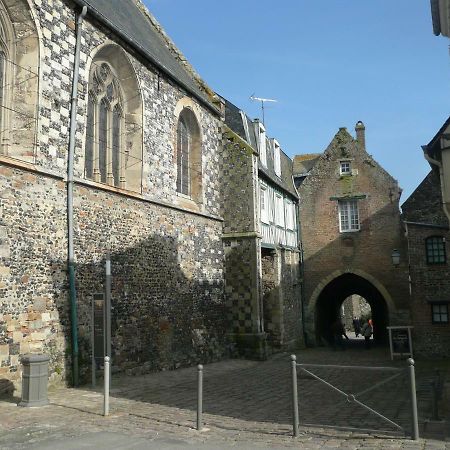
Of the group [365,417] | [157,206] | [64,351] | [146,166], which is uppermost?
[146,166]

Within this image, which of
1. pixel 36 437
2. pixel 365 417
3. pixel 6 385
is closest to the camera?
pixel 36 437

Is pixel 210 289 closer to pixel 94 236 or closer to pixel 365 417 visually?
pixel 94 236

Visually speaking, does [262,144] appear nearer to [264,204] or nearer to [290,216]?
[264,204]

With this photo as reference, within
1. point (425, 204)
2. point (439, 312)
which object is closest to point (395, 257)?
point (425, 204)

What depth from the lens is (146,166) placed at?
13367 millimetres

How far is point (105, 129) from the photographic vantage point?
1272 cm

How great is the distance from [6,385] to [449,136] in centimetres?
941

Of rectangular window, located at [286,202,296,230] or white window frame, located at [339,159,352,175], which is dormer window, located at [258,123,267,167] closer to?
rectangular window, located at [286,202,296,230]

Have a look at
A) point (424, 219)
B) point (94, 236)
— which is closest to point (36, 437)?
point (94, 236)

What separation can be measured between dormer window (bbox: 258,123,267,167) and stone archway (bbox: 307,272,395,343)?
242 inches

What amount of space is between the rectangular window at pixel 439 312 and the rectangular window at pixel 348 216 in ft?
18.3

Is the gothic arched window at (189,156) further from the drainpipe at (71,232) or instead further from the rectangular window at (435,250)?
the rectangular window at (435,250)

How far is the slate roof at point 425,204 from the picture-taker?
21.6 metres

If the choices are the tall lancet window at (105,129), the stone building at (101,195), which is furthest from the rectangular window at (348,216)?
the tall lancet window at (105,129)
